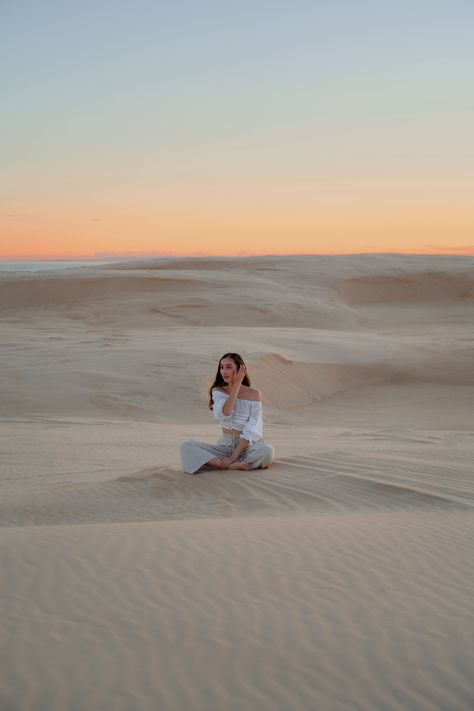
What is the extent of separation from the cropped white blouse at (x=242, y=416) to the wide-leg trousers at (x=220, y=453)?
19 centimetres

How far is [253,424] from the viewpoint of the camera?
7.65 m

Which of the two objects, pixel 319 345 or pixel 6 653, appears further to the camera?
pixel 319 345

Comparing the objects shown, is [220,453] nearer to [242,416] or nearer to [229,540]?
[242,416]

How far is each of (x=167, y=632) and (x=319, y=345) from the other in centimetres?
1557

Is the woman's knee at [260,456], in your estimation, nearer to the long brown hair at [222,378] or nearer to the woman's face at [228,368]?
the long brown hair at [222,378]

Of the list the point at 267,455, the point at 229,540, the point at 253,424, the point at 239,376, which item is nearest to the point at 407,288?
the point at 267,455

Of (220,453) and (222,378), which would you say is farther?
(220,453)

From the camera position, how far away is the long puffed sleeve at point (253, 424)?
24.8ft

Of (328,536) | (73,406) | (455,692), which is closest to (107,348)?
(73,406)

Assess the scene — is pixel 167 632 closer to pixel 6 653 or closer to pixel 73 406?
pixel 6 653

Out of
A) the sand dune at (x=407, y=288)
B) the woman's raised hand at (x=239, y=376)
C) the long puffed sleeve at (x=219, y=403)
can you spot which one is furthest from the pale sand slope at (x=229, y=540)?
the sand dune at (x=407, y=288)

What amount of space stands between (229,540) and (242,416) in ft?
7.22

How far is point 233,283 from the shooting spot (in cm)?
3039

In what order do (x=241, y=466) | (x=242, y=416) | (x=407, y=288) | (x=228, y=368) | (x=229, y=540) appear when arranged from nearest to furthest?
(x=229, y=540)
(x=228, y=368)
(x=242, y=416)
(x=241, y=466)
(x=407, y=288)
